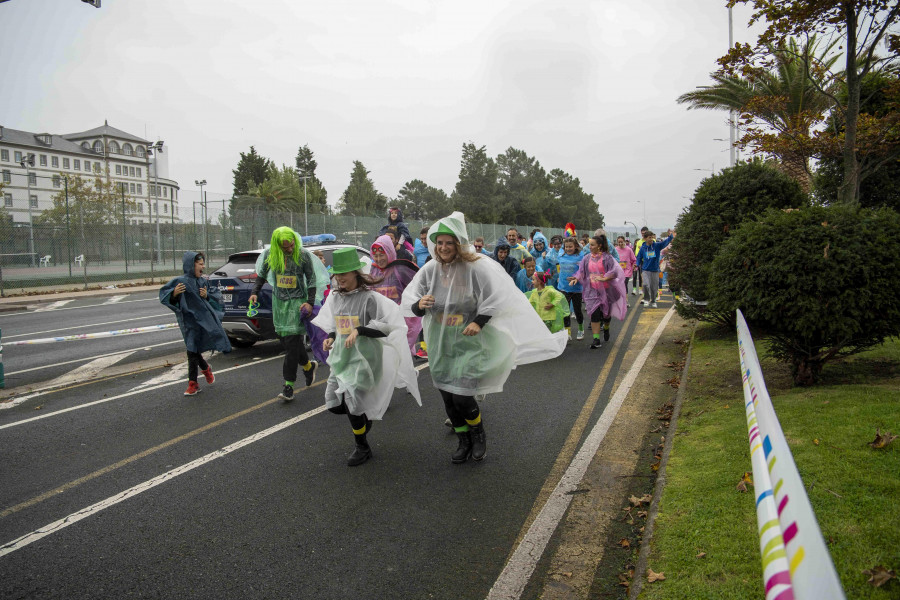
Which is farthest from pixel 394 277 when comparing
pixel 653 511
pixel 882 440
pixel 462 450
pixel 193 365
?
pixel 882 440

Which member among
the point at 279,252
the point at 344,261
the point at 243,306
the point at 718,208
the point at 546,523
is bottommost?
the point at 546,523

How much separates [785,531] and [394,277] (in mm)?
6980

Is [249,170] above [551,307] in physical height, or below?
above

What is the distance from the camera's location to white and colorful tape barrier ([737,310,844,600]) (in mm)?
1490

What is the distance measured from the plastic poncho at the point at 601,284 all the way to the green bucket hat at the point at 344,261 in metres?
6.11

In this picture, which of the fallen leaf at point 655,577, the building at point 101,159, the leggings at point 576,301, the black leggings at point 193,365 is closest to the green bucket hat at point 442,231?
the fallen leaf at point 655,577

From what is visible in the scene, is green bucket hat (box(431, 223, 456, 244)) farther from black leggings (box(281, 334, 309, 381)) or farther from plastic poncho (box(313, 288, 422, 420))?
black leggings (box(281, 334, 309, 381))

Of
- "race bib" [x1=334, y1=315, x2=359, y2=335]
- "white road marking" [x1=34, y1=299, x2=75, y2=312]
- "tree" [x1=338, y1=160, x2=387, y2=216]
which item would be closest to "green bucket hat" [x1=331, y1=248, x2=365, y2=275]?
"race bib" [x1=334, y1=315, x2=359, y2=335]

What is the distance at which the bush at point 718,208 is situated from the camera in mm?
8992

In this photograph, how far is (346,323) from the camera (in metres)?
5.30

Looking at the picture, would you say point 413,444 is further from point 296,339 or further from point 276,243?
point 276,243

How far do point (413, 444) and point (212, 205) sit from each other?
23314 mm

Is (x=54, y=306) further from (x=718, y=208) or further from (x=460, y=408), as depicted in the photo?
(x=718, y=208)

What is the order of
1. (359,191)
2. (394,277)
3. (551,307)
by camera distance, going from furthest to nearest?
(359,191) → (551,307) → (394,277)
